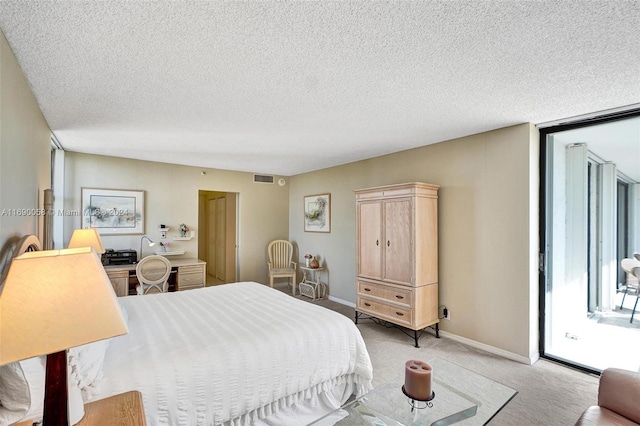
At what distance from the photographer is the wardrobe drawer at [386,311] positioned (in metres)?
3.60

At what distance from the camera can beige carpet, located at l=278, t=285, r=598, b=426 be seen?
2297 millimetres

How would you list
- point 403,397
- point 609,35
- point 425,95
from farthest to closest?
point 425,95
point 403,397
point 609,35

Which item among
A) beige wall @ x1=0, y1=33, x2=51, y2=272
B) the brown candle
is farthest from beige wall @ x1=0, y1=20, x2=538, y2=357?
the brown candle

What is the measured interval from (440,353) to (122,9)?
3.87 meters

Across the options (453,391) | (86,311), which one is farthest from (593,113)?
(86,311)

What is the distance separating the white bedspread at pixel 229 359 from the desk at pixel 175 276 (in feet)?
5.50

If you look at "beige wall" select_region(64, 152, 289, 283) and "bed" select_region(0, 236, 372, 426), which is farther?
"beige wall" select_region(64, 152, 289, 283)

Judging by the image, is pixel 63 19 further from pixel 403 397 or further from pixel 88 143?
pixel 88 143

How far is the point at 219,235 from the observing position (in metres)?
7.24

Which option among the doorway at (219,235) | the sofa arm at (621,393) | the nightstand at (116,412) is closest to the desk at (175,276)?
the doorway at (219,235)

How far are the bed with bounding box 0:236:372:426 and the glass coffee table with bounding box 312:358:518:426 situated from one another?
325mm

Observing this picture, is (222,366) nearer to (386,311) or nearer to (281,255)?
(386,311)

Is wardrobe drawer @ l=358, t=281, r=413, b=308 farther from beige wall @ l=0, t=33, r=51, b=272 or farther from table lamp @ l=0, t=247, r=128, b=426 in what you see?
beige wall @ l=0, t=33, r=51, b=272

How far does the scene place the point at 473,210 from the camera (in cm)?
357
